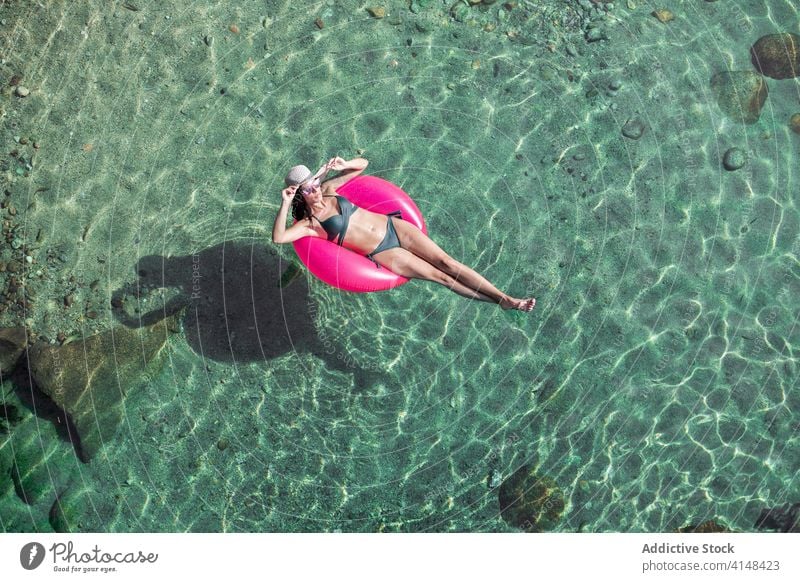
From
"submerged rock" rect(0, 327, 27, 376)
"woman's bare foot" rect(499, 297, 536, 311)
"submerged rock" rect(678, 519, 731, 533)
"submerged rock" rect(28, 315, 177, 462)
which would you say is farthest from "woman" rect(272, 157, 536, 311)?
"submerged rock" rect(0, 327, 27, 376)

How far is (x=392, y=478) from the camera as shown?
7.81m

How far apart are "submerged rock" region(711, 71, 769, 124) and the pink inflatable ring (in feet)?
11.3

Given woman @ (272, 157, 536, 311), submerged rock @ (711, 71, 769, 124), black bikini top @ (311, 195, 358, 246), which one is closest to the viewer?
woman @ (272, 157, 536, 311)

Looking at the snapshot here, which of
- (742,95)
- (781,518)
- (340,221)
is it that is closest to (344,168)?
(340,221)

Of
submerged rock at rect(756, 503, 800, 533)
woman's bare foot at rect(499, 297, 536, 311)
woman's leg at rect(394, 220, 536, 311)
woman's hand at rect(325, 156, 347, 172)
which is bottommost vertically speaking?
submerged rock at rect(756, 503, 800, 533)

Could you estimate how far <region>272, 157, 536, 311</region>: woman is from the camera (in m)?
6.82

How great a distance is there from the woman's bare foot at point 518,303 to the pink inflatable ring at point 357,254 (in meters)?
0.91

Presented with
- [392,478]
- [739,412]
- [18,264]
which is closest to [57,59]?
[18,264]

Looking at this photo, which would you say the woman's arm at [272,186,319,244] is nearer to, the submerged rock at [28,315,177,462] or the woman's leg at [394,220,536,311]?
the woman's leg at [394,220,536,311]

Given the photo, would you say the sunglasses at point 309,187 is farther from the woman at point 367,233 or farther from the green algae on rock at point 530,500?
the green algae on rock at point 530,500

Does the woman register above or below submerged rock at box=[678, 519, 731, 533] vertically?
above

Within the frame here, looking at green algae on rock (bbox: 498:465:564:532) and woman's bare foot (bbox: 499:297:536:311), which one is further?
green algae on rock (bbox: 498:465:564:532)

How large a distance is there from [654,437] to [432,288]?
8.35 feet

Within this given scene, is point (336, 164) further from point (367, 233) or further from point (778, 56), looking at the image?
point (778, 56)
